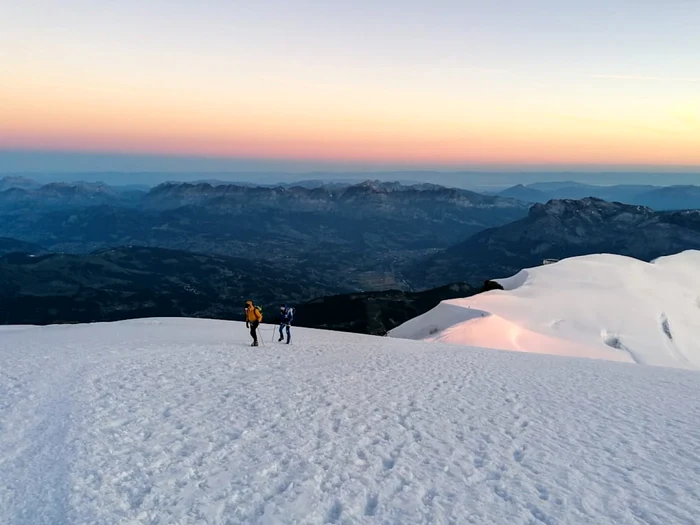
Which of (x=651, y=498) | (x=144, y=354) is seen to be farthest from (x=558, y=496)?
(x=144, y=354)

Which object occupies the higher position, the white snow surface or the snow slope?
the white snow surface

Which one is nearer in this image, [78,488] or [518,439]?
[78,488]

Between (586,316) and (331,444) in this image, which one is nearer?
(331,444)

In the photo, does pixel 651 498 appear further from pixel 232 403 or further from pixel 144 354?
pixel 144 354

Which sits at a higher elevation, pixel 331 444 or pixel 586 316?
pixel 331 444

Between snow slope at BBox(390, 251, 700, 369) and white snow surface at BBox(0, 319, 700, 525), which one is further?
snow slope at BBox(390, 251, 700, 369)
